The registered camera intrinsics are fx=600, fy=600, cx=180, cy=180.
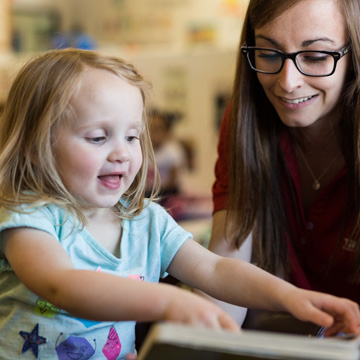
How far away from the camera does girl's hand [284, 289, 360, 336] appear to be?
2.61 ft

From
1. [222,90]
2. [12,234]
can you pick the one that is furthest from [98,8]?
[12,234]

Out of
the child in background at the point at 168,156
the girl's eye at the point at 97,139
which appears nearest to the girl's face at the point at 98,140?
the girl's eye at the point at 97,139

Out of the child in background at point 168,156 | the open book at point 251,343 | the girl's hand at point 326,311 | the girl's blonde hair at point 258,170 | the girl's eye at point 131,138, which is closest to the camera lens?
the open book at point 251,343

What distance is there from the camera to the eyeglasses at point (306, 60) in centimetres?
114

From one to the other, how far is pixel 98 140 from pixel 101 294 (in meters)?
0.26

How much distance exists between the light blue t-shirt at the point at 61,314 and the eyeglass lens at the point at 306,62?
0.44 meters

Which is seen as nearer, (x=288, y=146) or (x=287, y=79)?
(x=287, y=79)

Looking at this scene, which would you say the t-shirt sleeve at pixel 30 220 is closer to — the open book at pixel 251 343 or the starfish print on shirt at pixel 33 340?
the starfish print on shirt at pixel 33 340

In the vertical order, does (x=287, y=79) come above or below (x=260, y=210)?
above

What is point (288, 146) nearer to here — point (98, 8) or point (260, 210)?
point (260, 210)

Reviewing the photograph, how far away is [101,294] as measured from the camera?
729mm

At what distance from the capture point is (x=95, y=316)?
736mm

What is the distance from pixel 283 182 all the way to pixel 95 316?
723 millimetres

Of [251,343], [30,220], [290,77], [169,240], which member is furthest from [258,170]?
[251,343]
